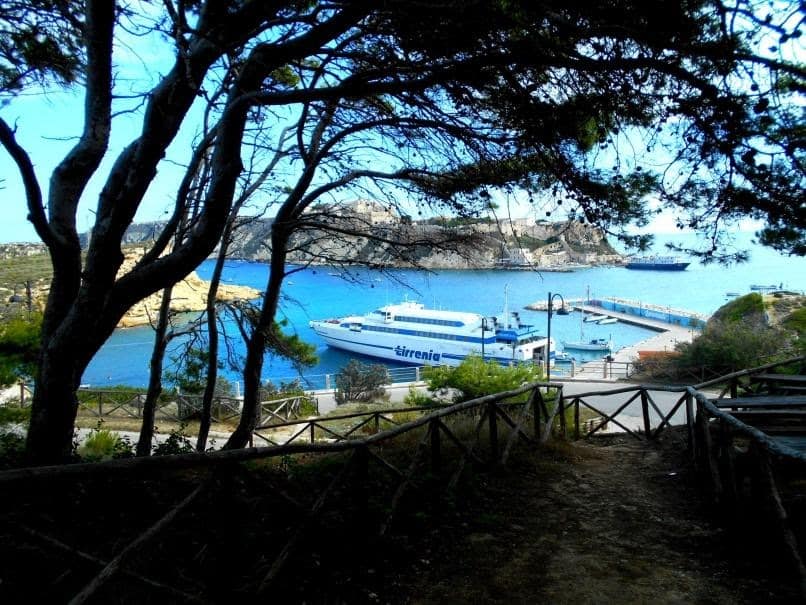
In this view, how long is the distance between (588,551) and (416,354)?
1742 inches

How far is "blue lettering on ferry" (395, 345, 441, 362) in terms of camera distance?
46.9 metres

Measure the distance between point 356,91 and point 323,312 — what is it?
2640 inches

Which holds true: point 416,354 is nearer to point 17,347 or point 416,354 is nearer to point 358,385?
point 358,385

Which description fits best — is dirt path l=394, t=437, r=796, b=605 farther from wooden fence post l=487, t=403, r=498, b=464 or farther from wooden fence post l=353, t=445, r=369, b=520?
wooden fence post l=353, t=445, r=369, b=520

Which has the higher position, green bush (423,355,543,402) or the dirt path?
green bush (423,355,543,402)

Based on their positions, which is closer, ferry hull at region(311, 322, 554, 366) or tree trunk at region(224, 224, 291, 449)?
tree trunk at region(224, 224, 291, 449)

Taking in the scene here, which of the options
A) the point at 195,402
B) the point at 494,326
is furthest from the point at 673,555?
the point at 494,326

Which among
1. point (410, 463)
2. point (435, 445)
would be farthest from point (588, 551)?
point (410, 463)

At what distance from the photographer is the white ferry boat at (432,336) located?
143ft

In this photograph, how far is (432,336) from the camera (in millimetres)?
47125

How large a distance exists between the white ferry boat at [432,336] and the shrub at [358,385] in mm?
14544

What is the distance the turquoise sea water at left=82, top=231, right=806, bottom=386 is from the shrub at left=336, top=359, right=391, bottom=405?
4061 millimetres

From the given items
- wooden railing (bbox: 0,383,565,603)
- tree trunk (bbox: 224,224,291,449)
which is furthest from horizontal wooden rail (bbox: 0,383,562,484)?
tree trunk (bbox: 224,224,291,449)

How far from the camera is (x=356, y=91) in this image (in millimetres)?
4215
